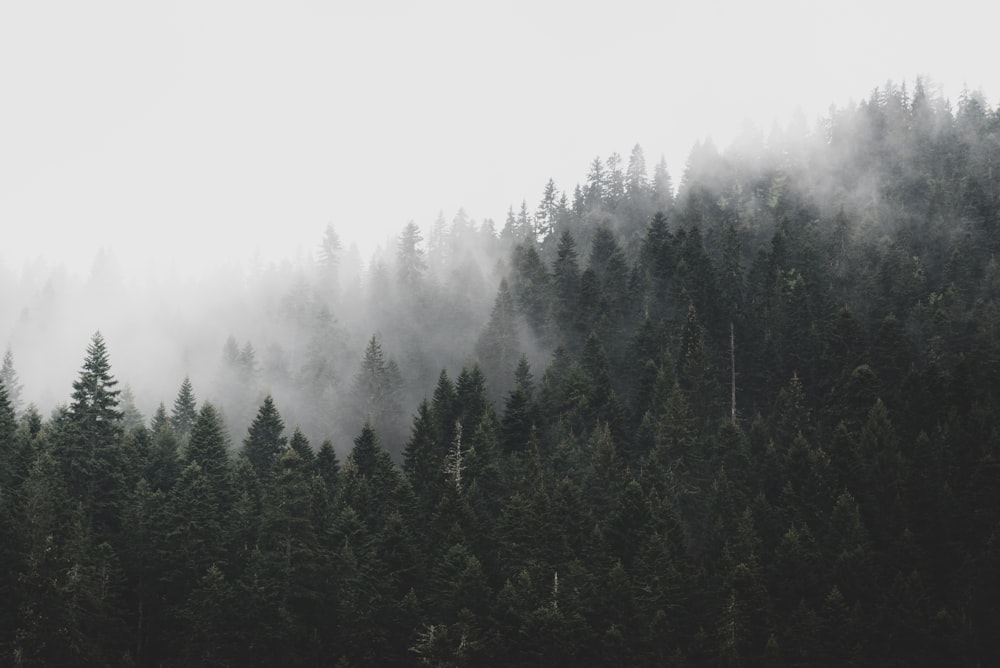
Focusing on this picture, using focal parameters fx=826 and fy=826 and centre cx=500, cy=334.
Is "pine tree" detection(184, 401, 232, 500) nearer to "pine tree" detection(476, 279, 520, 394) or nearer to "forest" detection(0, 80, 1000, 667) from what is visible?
"forest" detection(0, 80, 1000, 667)

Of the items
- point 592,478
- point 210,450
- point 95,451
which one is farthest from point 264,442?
point 592,478

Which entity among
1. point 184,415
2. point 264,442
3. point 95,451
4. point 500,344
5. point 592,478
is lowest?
point 592,478

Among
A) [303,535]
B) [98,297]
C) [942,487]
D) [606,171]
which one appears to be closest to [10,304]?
[98,297]

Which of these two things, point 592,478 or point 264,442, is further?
point 264,442

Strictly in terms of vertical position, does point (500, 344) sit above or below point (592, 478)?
above

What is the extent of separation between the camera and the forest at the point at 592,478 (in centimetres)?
5831

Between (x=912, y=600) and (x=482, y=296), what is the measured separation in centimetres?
9289

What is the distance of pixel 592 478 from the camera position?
7606 cm

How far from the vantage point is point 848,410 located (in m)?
81.8

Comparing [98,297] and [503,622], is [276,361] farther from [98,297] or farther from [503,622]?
[503,622]

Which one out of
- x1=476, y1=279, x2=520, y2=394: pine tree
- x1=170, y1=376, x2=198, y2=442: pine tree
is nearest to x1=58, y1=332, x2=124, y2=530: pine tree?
x1=170, y1=376, x2=198, y2=442: pine tree

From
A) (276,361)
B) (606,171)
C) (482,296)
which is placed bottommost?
(276,361)

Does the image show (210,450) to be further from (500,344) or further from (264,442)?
(500,344)

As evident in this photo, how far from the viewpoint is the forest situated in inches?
2296
